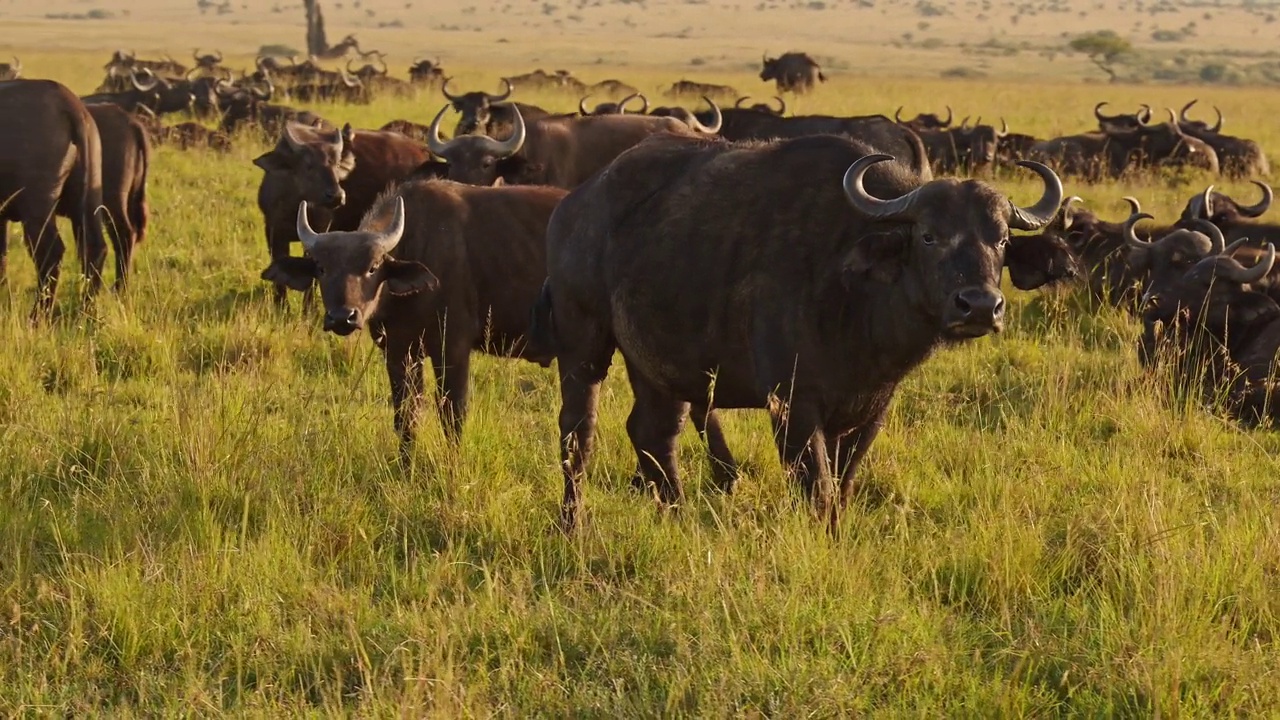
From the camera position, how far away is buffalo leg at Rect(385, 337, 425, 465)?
6379mm

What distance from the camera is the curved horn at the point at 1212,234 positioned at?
943cm

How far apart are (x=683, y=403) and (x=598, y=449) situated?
684 millimetres

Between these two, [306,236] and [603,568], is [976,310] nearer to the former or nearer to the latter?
[603,568]

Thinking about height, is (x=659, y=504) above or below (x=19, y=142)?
below

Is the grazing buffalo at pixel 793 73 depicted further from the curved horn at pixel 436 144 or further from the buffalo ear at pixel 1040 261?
the buffalo ear at pixel 1040 261

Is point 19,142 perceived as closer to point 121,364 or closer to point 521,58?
point 121,364

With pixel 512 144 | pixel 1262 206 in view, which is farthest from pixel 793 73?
pixel 512 144

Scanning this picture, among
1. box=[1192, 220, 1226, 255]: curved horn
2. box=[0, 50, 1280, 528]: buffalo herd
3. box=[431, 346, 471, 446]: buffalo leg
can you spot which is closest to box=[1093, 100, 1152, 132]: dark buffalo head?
box=[0, 50, 1280, 528]: buffalo herd

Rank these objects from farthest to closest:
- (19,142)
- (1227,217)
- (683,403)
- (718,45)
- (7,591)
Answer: (718,45), (1227,217), (19,142), (683,403), (7,591)

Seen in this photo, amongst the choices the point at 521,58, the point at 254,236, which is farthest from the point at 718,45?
the point at 254,236

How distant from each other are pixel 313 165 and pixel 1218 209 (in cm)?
703

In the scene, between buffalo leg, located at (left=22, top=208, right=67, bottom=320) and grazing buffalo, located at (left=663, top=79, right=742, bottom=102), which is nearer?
buffalo leg, located at (left=22, top=208, right=67, bottom=320)

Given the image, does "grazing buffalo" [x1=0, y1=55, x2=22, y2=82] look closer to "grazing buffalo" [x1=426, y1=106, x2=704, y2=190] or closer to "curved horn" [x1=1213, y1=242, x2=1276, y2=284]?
"grazing buffalo" [x1=426, y1=106, x2=704, y2=190]

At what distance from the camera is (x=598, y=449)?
259 inches
